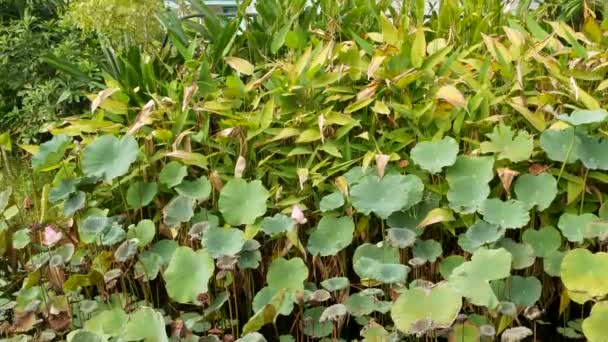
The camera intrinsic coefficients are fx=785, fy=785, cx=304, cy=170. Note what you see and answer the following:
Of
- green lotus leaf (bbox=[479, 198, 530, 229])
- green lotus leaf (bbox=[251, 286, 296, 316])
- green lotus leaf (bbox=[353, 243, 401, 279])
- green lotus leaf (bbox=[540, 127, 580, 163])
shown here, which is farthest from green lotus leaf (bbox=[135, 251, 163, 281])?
green lotus leaf (bbox=[540, 127, 580, 163])

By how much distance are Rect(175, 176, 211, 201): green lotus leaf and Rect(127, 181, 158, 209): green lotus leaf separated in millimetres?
95

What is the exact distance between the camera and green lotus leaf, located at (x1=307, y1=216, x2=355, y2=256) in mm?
2154

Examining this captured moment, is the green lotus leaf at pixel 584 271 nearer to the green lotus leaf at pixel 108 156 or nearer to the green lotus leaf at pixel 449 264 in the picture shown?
the green lotus leaf at pixel 449 264

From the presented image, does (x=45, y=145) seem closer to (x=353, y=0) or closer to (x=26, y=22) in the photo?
(x=353, y=0)

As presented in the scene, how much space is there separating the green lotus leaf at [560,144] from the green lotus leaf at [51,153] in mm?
1421

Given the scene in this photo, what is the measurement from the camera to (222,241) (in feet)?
6.89

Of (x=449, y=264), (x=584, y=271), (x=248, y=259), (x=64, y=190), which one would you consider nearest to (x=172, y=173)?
(x=64, y=190)

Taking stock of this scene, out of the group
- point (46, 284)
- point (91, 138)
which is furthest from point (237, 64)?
point (46, 284)

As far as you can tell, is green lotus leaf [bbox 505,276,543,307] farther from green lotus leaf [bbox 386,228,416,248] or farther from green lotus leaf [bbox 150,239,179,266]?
green lotus leaf [bbox 150,239,179,266]

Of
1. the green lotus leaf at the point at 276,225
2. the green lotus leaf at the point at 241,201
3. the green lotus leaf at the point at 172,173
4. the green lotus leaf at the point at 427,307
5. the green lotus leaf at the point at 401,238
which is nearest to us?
the green lotus leaf at the point at 427,307

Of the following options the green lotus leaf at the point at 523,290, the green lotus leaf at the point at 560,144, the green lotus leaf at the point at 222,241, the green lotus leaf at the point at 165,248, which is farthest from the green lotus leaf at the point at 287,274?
the green lotus leaf at the point at 560,144

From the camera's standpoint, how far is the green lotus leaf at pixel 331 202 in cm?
219

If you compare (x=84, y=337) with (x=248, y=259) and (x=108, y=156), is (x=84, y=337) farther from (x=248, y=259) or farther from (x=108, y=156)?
(x=108, y=156)

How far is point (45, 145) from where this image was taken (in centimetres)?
243
